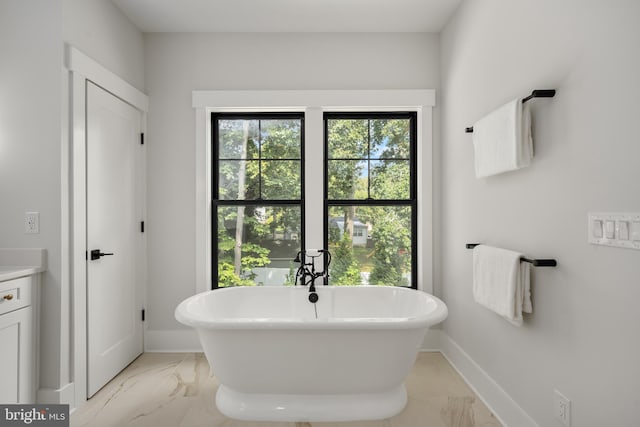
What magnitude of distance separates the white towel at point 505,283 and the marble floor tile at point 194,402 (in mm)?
694

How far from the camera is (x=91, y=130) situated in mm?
2420

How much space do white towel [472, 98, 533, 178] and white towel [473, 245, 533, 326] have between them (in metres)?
0.44

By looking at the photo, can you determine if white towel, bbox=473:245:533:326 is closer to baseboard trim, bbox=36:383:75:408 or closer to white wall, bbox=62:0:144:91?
baseboard trim, bbox=36:383:75:408

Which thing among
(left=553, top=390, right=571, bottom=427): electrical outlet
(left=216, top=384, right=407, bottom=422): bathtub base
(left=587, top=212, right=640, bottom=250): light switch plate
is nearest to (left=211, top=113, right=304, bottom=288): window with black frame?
(left=216, top=384, right=407, bottom=422): bathtub base

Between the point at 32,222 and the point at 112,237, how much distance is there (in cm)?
57

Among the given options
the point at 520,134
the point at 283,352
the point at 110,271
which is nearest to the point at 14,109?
the point at 110,271

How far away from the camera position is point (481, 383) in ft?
7.82

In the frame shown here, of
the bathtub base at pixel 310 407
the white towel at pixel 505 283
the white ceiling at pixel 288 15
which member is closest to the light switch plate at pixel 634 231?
the white towel at pixel 505 283

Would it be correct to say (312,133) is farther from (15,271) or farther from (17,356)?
(17,356)

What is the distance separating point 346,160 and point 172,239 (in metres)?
1.60

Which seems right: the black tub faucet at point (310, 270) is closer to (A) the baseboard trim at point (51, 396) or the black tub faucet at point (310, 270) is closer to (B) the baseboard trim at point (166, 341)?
(B) the baseboard trim at point (166, 341)

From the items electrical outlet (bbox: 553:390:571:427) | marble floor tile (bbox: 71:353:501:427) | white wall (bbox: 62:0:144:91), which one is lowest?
marble floor tile (bbox: 71:353:501:427)

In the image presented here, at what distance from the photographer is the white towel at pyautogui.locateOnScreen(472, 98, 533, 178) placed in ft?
5.92

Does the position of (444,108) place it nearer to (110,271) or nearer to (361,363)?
(361,363)
